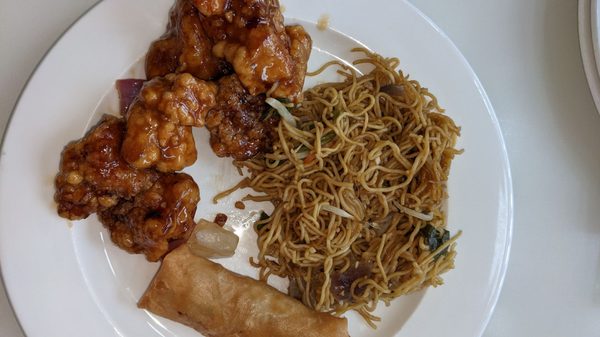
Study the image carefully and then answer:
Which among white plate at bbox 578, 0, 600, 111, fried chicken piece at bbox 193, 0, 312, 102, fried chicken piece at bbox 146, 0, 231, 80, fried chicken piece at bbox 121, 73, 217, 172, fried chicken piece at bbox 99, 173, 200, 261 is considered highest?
white plate at bbox 578, 0, 600, 111

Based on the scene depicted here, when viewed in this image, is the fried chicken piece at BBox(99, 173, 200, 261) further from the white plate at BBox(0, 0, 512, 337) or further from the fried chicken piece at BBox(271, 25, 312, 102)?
the fried chicken piece at BBox(271, 25, 312, 102)

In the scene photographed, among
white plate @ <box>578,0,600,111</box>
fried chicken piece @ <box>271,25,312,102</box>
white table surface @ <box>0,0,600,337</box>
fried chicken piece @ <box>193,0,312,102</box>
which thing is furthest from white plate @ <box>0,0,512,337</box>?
white plate @ <box>578,0,600,111</box>

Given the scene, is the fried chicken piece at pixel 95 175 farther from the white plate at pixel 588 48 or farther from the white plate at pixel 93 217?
the white plate at pixel 588 48

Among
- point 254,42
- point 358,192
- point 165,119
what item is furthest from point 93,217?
point 358,192

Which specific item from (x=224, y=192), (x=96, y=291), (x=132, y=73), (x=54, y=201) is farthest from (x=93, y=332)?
(x=132, y=73)

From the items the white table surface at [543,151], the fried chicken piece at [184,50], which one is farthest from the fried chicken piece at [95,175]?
A: the white table surface at [543,151]

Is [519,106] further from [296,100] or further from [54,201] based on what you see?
[54,201]
